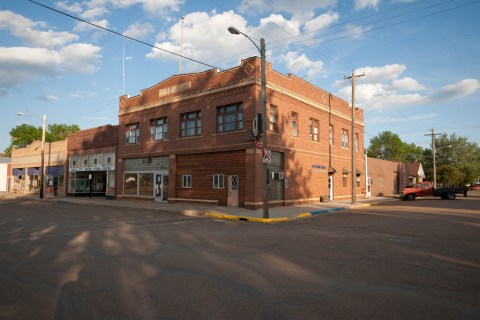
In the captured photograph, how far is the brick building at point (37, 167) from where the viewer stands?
41.0 metres

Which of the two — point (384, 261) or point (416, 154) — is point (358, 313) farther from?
point (416, 154)

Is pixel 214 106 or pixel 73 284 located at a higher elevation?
pixel 214 106

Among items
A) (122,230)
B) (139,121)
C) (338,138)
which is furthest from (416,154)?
(122,230)

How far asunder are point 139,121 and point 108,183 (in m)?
7.73

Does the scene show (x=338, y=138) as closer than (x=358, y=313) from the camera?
No

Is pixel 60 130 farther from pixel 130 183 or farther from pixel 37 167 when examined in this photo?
pixel 130 183

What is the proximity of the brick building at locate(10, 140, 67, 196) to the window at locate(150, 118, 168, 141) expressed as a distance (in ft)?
51.4

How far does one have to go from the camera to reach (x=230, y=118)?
76.7 ft

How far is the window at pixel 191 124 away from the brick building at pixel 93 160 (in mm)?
10402

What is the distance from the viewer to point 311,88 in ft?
91.5

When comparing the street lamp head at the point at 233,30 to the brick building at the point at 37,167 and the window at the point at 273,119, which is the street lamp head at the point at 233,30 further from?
the brick building at the point at 37,167

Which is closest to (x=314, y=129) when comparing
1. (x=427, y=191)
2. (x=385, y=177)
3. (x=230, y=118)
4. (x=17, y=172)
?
(x=230, y=118)

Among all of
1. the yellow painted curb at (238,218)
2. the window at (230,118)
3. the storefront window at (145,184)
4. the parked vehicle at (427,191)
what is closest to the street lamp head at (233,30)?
the window at (230,118)

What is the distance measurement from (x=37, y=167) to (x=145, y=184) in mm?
24559
